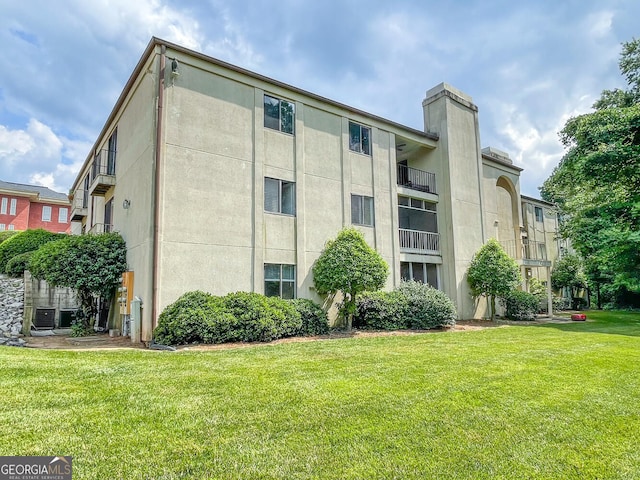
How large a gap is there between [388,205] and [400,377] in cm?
1121

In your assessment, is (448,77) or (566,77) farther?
(448,77)

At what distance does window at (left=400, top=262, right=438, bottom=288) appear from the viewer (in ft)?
56.5

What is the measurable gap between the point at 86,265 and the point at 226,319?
5682mm

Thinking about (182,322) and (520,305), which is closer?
(182,322)

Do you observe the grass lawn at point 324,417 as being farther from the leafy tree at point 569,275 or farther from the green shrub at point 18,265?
the leafy tree at point 569,275

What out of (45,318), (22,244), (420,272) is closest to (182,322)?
(45,318)

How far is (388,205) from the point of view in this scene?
16578 mm

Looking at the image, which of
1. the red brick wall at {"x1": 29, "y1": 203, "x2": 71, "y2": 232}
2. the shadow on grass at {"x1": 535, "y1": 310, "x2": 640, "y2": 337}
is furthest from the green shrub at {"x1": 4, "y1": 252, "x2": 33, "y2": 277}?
the red brick wall at {"x1": 29, "y1": 203, "x2": 71, "y2": 232}

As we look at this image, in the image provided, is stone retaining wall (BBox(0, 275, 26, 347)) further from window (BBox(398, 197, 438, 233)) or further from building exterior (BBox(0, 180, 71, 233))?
building exterior (BBox(0, 180, 71, 233))

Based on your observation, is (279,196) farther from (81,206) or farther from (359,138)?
(81,206)

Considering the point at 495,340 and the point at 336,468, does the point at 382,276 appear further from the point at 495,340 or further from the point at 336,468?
the point at 336,468

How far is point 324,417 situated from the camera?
14.0 ft

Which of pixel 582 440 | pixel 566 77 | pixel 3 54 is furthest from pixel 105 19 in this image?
pixel 566 77

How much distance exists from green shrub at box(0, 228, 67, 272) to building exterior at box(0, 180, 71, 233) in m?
19.0
